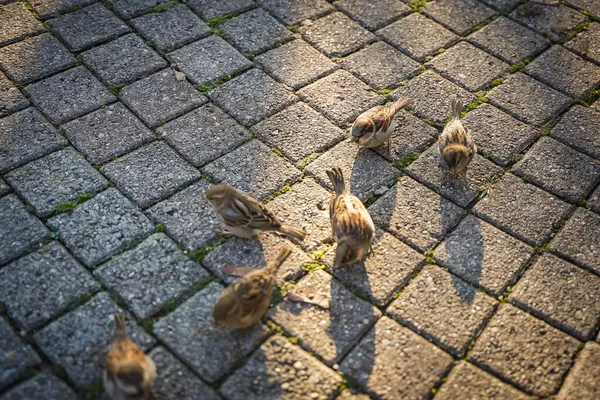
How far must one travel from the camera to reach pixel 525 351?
464 centimetres

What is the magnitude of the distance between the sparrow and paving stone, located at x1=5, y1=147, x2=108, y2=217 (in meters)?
2.34

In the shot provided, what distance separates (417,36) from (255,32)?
1927 mm

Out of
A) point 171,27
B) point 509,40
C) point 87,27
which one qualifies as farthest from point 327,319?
point 509,40

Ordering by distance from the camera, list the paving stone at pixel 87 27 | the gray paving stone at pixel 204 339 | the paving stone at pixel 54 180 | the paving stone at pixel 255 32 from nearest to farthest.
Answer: the gray paving stone at pixel 204 339, the paving stone at pixel 54 180, the paving stone at pixel 87 27, the paving stone at pixel 255 32

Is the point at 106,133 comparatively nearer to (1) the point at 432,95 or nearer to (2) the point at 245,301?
(2) the point at 245,301

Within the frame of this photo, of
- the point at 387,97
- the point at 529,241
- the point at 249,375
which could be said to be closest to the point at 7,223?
the point at 249,375

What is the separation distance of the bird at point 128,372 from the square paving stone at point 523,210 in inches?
127

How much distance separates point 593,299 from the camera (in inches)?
199

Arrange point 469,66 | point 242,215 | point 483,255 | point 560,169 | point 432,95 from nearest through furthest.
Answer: point 242,215 → point 483,255 → point 560,169 → point 432,95 → point 469,66

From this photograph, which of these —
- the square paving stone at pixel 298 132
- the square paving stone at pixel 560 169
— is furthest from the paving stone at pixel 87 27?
the square paving stone at pixel 560 169

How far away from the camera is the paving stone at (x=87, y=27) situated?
22.0 ft

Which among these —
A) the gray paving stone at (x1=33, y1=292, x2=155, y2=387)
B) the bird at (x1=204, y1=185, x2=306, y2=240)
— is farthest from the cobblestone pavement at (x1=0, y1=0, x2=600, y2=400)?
the bird at (x1=204, y1=185, x2=306, y2=240)

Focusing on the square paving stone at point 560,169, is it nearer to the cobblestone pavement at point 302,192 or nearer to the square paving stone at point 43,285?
the cobblestone pavement at point 302,192

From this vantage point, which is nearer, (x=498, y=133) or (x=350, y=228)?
(x=350, y=228)
